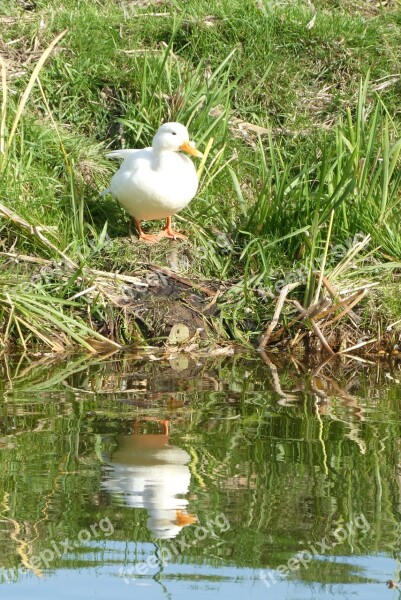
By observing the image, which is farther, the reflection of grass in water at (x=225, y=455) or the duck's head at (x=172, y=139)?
the duck's head at (x=172, y=139)

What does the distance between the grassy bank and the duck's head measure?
50 centimetres

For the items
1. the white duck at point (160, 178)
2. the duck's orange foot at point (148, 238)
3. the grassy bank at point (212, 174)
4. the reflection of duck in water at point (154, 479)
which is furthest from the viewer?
the duck's orange foot at point (148, 238)

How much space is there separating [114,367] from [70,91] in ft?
10.2

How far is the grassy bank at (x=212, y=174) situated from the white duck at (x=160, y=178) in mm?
293

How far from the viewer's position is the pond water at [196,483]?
3.33m

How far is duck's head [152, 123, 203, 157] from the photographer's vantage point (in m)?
6.96

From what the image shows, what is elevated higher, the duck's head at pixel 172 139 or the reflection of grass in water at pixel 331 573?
the duck's head at pixel 172 139

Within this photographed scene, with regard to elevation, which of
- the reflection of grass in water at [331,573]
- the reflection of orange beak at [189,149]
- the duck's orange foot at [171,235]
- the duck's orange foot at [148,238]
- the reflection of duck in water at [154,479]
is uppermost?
the reflection of orange beak at [189,149]

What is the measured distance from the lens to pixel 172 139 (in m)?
6.96

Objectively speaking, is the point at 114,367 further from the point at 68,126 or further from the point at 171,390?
the point at 68,126

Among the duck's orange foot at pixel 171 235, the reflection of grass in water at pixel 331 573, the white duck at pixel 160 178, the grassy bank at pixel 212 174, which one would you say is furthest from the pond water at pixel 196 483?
the duck's orange foot at pixel 171 235

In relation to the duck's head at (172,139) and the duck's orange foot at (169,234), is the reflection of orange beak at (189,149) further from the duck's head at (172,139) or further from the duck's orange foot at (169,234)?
the duck's orange foot at (169,234)

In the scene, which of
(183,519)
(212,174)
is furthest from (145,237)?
(183,519)

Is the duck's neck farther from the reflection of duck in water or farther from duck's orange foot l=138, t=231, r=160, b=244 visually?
the reflection of duck in water
